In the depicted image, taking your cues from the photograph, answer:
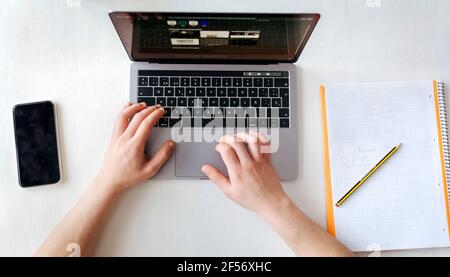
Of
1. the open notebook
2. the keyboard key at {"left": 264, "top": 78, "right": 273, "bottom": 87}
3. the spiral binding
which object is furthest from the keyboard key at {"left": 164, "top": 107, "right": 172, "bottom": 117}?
the spiral binding

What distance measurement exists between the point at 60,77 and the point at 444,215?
847mm

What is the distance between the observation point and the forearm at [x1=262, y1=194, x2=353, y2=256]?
2.11 ft

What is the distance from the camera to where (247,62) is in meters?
0.72

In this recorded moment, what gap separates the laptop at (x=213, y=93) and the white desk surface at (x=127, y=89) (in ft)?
0.11

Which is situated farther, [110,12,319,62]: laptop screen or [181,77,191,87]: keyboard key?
[181,77,191,87]: keyboard key

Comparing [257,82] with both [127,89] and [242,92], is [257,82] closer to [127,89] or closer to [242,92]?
[242,92]

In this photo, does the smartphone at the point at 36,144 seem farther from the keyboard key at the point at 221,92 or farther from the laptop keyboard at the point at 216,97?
the keyboard key at the point at 221,92

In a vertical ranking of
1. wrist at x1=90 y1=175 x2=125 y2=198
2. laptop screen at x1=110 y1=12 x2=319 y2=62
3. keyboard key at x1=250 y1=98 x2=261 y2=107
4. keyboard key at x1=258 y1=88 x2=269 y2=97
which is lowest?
wrist at x1=90 y1=175 x2=125 y2=198

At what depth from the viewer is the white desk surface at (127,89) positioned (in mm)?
680

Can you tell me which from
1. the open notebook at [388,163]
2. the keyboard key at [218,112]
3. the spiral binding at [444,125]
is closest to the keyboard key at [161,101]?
the keyboard key at [218,112]

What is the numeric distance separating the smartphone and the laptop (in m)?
0.18

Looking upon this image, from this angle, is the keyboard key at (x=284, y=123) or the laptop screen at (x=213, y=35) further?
the keyboard key at (x=284, y=123)

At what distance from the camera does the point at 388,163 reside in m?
0.70

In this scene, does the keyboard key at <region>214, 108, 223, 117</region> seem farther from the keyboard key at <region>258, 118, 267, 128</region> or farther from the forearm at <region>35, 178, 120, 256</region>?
the forearm at <region>35, 178, 120, 256</region>
